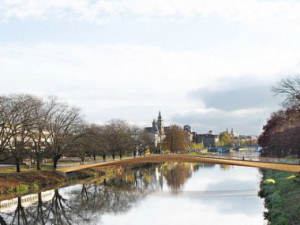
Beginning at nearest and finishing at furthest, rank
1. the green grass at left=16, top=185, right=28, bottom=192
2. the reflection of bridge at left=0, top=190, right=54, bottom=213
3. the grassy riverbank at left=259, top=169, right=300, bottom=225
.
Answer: the grassy riverbank at left=259, top=169, right=300, bottom=225 < the reflection of bridge at left=0, top=190, right=54, bottom=213 < the green grass at left=16, top=185, right=28, bottom=192

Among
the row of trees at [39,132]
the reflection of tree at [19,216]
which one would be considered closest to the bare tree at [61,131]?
the row of trees at [39,132]

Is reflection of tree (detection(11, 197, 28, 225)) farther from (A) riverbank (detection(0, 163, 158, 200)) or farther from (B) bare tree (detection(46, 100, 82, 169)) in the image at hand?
(B) bare tree (detection(46, 100, 82, 169))

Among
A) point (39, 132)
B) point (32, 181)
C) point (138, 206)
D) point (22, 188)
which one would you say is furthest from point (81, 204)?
point (39, 132)

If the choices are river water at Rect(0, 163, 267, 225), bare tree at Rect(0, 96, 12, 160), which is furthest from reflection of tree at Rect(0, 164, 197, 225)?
bare tree at Rect(0, 96, 12, 160)

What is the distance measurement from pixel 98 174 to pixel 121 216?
36.9 meters

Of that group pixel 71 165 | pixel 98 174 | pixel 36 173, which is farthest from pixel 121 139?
pixel 36 173

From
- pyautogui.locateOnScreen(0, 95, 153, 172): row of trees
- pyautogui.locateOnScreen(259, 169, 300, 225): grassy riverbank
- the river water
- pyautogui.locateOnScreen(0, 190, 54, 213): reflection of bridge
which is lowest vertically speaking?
the river water

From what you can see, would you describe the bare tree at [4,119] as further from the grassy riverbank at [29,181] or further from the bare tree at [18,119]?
the grassy riverbank at [29,181]

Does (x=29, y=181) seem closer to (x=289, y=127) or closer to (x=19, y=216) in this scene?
(x=19, y=216)

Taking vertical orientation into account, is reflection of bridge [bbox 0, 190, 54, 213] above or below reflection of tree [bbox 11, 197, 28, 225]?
above

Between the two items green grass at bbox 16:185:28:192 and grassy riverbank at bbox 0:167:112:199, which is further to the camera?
green grass at bbox 16:185:28:192

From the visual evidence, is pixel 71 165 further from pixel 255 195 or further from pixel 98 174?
pixel 255 195

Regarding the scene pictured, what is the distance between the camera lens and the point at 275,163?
122ft

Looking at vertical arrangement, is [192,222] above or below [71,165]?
below
